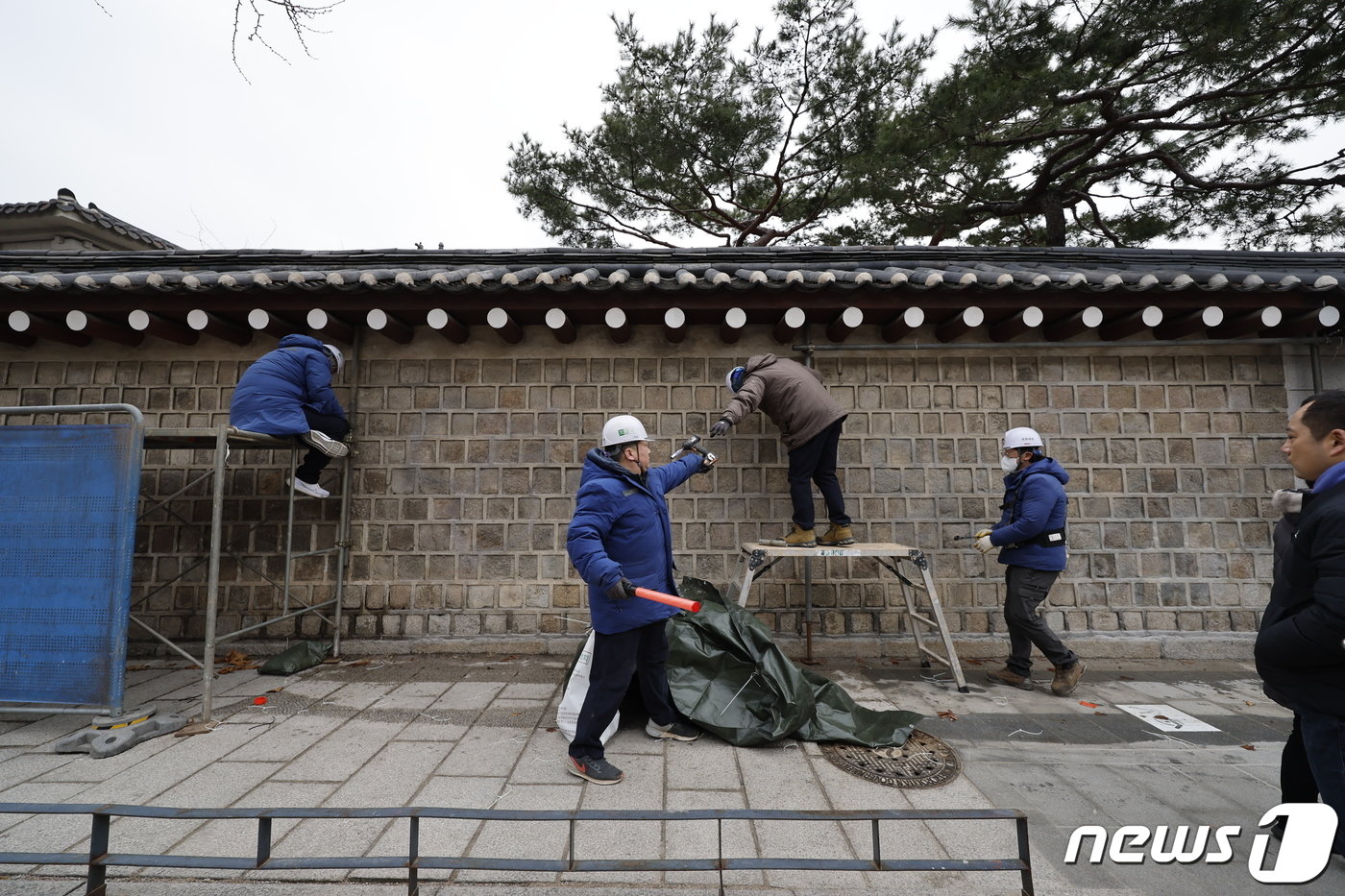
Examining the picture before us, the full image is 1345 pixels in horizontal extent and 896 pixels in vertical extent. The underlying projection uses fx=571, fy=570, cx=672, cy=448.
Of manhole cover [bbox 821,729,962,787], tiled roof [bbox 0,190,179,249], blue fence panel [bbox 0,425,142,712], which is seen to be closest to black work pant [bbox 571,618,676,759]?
manhole cover [bbox 821,729,962,787]

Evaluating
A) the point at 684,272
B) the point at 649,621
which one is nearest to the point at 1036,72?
the point at 684,272

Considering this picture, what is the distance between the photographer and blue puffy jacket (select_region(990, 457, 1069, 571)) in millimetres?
4250

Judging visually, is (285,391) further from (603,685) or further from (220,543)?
(603,685)

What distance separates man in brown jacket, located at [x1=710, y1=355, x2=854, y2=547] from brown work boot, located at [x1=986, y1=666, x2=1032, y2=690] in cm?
163

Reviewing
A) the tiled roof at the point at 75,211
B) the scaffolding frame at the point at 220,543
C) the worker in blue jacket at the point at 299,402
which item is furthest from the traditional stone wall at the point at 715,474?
the tiled roof at the point at 75,211

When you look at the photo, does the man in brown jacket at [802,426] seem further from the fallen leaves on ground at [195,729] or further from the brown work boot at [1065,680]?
the fallen leaves on ground at [195,729]

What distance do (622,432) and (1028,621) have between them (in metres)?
3.49

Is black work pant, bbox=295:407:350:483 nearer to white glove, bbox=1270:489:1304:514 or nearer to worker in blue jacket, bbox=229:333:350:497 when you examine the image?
worker in blue jacket, bbox=229:333:350:497

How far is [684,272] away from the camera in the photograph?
4465 millimetres

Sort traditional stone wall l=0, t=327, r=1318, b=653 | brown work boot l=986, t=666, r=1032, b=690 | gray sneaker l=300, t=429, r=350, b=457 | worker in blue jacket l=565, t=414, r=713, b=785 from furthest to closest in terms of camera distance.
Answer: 1. traditional stone wall l=0, t=327, r=1318, b=653
2. gray sneaker l=300, t=429, r=350, b=457
3. brown work boot l=986, t=666, r=1032, b=690
4. worker in blue jacket l=565, t=414, r=713, b=785

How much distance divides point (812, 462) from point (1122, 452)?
3.07 m

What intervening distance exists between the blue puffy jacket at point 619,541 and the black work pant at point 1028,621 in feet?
9.46

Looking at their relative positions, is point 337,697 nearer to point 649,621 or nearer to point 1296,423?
point 649,621

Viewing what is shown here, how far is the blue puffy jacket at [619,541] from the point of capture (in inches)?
114
